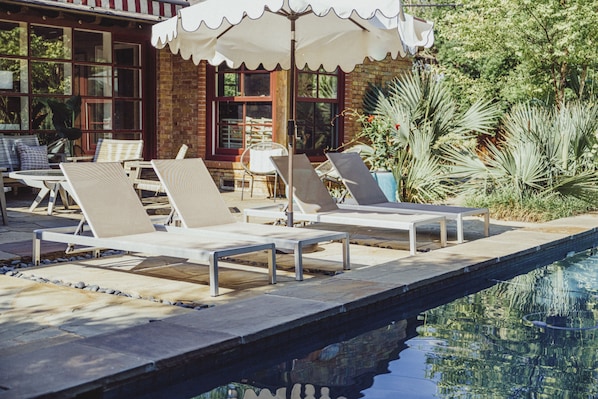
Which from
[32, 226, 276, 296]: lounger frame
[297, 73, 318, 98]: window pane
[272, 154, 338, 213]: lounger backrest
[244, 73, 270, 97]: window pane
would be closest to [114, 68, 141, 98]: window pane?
[244, 73, 270, 97]: window pane

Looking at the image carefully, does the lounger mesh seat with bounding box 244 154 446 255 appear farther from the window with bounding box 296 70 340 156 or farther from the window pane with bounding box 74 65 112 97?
the window pane with bounding box 74 65 112 97

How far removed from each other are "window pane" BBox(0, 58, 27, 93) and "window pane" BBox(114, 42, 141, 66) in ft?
5.82

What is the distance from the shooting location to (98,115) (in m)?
14.0

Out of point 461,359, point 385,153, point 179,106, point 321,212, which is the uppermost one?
point 179,106

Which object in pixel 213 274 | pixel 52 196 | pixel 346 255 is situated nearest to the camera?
pixel 213 274

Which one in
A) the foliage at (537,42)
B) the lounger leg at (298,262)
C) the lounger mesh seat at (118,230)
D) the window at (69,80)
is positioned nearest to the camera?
the lounger mesh seat at (118,230)

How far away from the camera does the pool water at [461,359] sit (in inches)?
175

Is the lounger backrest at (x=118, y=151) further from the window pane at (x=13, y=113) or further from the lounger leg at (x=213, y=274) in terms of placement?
the lounger leg at (x=213, y=274)

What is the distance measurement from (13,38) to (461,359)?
393 inches

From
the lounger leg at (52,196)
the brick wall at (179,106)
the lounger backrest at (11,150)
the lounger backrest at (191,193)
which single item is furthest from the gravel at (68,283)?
the brick wall at (179,106)

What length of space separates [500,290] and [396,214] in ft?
6.14

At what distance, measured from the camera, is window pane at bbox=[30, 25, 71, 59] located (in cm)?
1297

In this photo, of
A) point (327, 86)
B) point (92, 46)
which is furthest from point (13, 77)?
point (327, 86)

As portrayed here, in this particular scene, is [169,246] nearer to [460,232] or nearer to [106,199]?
[106,199]
